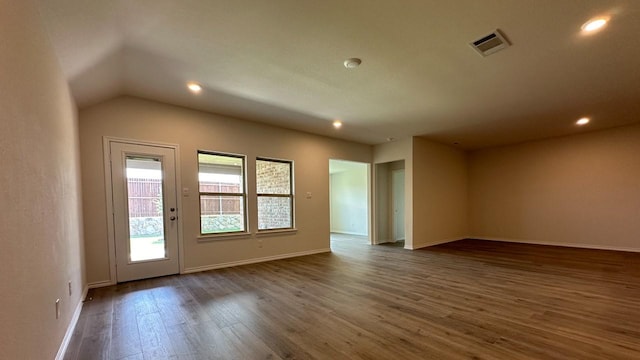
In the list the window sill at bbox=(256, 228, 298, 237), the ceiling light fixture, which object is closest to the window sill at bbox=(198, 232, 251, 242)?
the window sill at bbox=(256, 228, 298, 237)

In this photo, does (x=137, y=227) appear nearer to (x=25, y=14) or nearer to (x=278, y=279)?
(x=278, y=279)

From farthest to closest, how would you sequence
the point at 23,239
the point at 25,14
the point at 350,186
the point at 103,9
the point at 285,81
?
1. the point at 350,186
2. the point at 285,81
3. the point at 103,9
4. the point at 25,14
5. the point at 23,239

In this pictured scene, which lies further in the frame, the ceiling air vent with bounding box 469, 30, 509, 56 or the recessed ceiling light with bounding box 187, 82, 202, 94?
the recessed ceiling light with bounding box 187, 82, 202, 94

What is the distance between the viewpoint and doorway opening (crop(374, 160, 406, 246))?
24.3 feet

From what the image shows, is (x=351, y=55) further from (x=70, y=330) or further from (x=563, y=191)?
(x=563, y=191)

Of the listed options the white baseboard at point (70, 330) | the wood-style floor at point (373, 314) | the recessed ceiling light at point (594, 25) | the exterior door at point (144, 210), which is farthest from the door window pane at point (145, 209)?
the recessed ceiling light at point (594, 25)

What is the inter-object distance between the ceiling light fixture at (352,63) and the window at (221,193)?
2.89 m

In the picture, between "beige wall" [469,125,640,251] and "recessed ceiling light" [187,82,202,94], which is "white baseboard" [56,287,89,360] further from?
"beige wall" [469,125,640,251]

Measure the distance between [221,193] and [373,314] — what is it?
10.8 feet

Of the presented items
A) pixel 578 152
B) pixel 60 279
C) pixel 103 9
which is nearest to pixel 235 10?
pixel 103 9

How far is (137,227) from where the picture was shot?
4.05 m

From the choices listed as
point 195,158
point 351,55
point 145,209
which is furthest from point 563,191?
point 145,209

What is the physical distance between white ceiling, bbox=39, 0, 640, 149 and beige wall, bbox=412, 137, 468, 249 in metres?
2.08

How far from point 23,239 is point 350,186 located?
8885 millimetres
